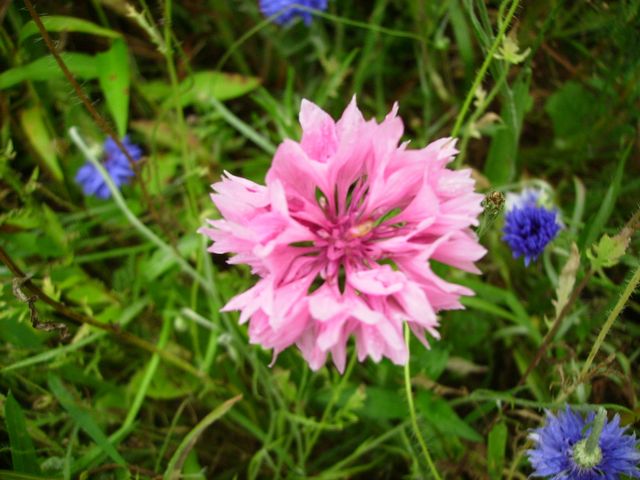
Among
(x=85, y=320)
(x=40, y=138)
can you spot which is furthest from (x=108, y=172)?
(x=85, y=320)

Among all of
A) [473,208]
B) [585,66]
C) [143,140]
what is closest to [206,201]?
[143,140]

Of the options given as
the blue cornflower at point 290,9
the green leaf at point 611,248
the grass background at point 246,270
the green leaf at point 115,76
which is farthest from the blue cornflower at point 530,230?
the green leaf at point 115,76

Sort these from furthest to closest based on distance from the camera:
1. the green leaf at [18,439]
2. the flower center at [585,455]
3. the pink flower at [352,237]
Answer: the green leaf at [18,439] < the flower center at [585,455] < the pink flower at [352,237]

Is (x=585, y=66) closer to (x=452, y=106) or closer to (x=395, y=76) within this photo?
(x=452, y=106)

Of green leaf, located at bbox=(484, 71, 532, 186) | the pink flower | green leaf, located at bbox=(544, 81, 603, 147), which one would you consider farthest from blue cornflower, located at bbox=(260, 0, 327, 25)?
the pink flower

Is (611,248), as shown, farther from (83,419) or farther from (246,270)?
(83,419)

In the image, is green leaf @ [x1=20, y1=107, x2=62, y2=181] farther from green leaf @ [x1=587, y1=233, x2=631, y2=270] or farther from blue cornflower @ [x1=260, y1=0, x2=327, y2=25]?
green leaf @ [x1=587, y1=233, x2=631, y2=270]

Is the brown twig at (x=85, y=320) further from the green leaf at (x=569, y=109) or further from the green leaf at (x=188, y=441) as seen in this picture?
the green leaf at (x=569, y=109)
